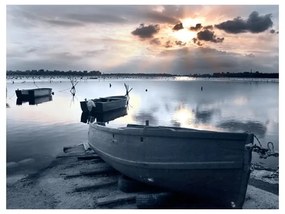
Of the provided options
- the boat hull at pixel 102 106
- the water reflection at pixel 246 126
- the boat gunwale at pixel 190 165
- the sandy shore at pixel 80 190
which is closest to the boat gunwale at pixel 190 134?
the boat gunwale at pixel 190 165

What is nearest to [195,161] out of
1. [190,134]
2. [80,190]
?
[190,134]

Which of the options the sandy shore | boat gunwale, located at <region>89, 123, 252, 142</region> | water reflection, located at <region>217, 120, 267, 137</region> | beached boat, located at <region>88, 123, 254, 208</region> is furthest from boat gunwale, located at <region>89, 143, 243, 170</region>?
water reflection, located at <region>217, 120, 267, 137</region>

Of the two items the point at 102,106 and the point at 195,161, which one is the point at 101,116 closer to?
the point at 102,106

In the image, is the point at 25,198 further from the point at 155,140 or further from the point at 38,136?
the point at 38,136

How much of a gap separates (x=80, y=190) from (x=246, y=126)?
739 inches

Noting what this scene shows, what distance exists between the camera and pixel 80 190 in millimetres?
9859

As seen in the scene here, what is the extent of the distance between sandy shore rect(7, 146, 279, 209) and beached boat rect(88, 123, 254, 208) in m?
1.19

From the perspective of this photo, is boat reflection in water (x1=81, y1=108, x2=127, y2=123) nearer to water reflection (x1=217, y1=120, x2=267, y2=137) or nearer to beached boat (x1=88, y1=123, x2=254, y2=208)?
water reflection (x1=217, y1=120, x2=267, y2=137)

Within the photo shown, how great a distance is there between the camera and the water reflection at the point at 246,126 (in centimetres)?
2243

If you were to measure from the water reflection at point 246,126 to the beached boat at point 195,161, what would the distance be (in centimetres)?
1430

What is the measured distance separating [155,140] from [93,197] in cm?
294

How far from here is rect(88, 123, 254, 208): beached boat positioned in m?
7.71
